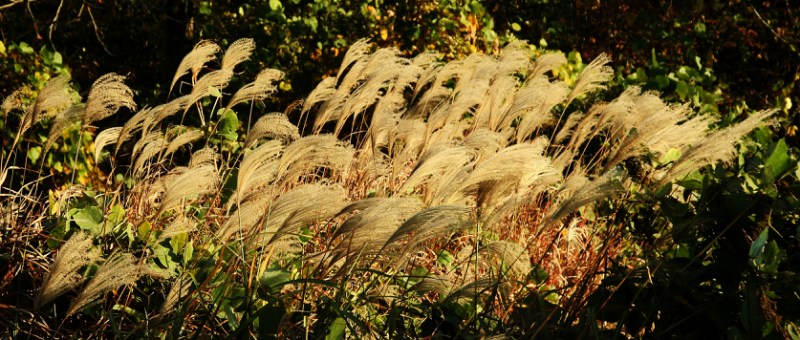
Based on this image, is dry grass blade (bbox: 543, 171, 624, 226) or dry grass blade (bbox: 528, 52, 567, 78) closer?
dry grass blade (bbox: 543, 171, 624, 226)

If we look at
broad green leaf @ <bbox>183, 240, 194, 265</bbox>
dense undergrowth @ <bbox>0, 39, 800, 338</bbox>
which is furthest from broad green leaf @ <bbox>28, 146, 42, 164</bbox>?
broad green leaf @ <bbox>183, 240, 194, 265</bbox>

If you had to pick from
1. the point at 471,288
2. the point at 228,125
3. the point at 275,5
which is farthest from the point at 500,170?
the point at 275,5

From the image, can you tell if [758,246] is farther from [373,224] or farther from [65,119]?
[65,119]

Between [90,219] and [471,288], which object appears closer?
[471,288]

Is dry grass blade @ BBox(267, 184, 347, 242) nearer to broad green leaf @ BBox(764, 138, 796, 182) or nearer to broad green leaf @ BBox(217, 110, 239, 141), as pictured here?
broad green leaf @ BBox(764, 138, 796, 182)

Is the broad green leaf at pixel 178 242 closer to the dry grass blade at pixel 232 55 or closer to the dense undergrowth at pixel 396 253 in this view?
the dense undergrowth at pixel 396 253

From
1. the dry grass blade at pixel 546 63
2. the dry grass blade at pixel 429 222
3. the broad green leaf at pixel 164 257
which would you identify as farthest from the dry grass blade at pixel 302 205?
the dry grass blade at pixel 546 63

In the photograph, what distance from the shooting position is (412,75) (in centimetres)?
484

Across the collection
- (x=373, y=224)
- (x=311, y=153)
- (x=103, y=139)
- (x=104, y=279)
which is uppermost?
(x=373, y=224)

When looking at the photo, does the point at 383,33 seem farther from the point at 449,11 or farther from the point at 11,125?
the point at 11,125

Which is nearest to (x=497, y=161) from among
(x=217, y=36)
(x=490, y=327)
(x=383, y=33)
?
(x=490, y=327)

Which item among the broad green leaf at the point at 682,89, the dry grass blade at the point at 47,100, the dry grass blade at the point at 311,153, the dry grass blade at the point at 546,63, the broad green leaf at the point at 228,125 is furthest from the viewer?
the broad green leaf at the point at 682,89

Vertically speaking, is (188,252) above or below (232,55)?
below

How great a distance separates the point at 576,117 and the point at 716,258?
6.90 ft
